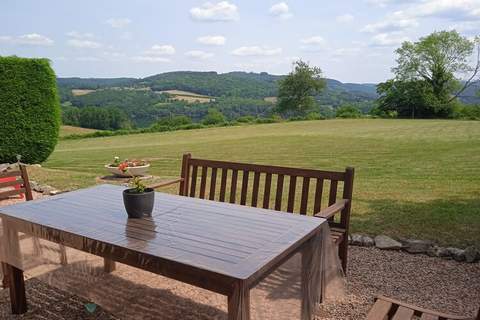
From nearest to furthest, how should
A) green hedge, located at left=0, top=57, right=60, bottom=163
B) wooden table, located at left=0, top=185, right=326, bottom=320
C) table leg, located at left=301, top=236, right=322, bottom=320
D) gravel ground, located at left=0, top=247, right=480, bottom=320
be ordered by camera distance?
wooden table, located at left=0, top=185, right=326, bottom=320
table leg, located at left=301, top=236, right=322, bottom=320
gravel ground, located at left=0, top=247, right=480, bottom=320
green hedge, located at left=0, top=57, right=60, bottom=163

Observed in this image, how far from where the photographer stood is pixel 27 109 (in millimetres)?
11625

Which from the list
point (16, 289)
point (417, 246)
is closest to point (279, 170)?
point (417, 246)

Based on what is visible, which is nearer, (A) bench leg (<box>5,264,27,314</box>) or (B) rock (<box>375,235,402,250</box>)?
(A) bench leg (<box>5,264,27,314</box>)

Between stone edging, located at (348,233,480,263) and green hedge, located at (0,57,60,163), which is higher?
green hedge, located at (0,57,60,163)

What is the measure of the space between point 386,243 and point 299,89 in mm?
58897

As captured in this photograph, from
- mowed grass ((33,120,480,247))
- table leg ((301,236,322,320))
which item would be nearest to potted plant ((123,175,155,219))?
table leg ((301,236,322,320))

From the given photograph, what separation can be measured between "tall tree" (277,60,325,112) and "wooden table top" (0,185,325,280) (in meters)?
59.5

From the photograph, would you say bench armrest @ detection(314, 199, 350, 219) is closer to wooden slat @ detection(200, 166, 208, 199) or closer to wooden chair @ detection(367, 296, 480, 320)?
wooden chair @ detection(367, 296, 480, 320)

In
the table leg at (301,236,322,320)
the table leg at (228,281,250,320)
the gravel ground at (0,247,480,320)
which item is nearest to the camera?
the table leg at (228,281,250,320)

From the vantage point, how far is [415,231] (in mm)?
5098

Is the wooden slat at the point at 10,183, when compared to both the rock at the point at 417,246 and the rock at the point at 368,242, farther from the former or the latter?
the rock at the point at 417,246

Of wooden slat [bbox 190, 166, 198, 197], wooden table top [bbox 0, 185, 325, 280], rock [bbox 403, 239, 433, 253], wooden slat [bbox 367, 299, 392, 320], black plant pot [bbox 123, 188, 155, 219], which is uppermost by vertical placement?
black plant pot [bbox 123, 188, 155, 219]

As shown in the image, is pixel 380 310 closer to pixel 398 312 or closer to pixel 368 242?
pixel 398 312

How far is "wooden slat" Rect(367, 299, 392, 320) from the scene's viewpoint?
2.29m
